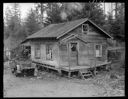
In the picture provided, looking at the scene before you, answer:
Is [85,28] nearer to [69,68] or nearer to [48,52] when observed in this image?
[48,52]

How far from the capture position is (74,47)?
15.8 m

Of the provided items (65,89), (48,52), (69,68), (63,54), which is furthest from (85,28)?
(65,89)

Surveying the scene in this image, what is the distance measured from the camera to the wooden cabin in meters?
15.2

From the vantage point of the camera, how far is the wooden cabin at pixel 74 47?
49.7ft

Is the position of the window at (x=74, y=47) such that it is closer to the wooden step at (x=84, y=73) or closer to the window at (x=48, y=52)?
the window at (x=48, y=52)

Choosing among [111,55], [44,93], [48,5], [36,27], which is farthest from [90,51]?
[48,5]

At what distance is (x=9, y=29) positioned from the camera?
35.2m

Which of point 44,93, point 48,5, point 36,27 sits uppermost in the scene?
point 48,5

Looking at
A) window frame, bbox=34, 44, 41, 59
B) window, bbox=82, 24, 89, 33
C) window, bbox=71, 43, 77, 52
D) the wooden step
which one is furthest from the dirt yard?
window frame, bbox=34, 44, 41, 59

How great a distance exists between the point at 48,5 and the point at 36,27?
7974 mm

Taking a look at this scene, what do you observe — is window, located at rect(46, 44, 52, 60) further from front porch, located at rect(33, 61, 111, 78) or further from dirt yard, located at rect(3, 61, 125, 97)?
dirt yard, located at rect(3, 61, 125, 97)

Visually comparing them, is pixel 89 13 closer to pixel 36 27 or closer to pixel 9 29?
pixel 36 27

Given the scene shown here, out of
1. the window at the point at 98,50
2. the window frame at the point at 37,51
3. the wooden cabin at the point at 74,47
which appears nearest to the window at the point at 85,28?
the wooden cabin at the point at 74,47

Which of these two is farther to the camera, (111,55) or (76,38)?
(111,55)
